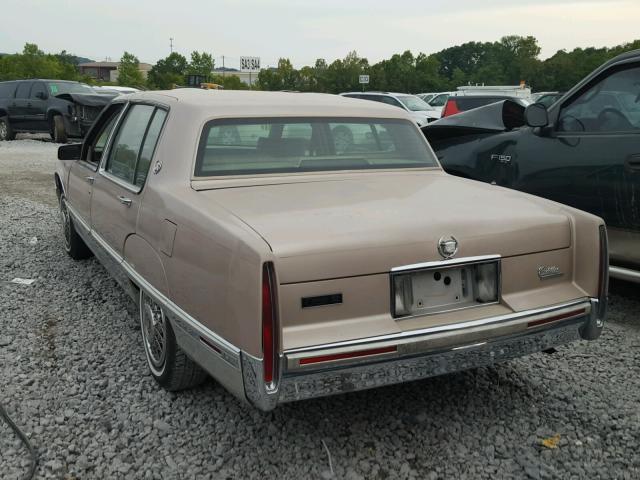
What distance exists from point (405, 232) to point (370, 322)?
400 millimetres

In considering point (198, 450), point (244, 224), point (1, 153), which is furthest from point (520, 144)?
point (1, 153)

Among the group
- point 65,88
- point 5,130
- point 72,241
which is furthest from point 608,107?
point 5,130

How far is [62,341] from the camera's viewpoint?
4102 mm

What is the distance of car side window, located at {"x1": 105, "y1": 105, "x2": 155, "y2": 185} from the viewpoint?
3.97 metres

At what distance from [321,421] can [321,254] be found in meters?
1.01

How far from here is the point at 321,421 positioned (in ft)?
10.3

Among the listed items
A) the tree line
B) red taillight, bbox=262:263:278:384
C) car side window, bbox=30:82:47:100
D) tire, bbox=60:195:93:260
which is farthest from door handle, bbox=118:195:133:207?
the tree line

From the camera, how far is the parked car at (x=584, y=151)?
4.48 m

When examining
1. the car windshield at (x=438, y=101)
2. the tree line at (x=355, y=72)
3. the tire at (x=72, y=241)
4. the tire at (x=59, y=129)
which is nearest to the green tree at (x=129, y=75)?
the tree line at (x=355, y=72)

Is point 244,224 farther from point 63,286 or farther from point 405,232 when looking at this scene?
point 63,286

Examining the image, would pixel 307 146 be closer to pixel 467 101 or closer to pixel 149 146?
pixel 149 146

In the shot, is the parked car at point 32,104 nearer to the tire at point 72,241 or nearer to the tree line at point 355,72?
the tire at point 72,241

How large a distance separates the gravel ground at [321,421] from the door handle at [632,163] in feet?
3.48

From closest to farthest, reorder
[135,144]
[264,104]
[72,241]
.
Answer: [264,104] → [135,144] → [72,241]
